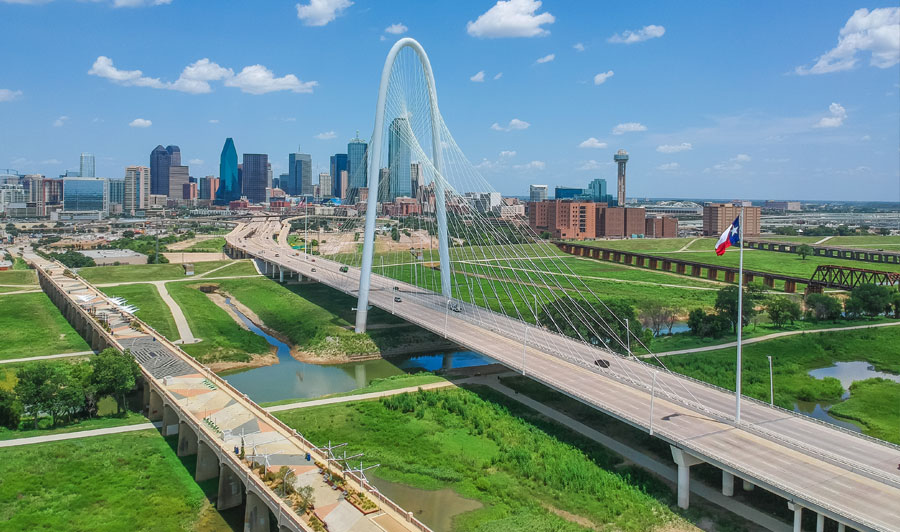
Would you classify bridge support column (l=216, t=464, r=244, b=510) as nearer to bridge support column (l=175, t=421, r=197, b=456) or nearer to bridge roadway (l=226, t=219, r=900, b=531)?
bridge support column (l=175, t=421, r=197, b=456)

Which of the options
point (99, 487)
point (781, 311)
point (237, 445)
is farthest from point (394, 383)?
point (781, 311)

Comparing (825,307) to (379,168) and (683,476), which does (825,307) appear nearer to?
(379,168)

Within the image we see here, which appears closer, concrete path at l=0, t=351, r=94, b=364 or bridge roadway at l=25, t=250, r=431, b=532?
bridge roadway at l=25, t=250, r=431, b=532

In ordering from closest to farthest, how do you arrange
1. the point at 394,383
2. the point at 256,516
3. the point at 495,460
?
the point at 256,516
the point at 495,460
the point at 394,383

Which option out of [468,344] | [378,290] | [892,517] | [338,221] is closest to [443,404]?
[468,344]

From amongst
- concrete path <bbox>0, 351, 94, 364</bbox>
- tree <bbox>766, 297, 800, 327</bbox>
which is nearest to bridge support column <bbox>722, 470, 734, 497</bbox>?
tree <bbox>766, 297, 800, 327</bbox>

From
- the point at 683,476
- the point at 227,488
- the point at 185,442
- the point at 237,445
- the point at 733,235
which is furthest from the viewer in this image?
the point at 185,442
